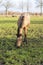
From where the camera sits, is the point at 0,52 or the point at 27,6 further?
the point at 27,6

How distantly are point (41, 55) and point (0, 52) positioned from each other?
173cm

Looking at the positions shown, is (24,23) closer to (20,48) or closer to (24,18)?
(24,18)

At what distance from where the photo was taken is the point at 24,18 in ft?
29.5

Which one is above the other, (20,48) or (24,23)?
(24,23)

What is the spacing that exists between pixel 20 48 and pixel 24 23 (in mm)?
1197

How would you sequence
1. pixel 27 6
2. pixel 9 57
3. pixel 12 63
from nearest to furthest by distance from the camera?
1. pixel 12 63
2. pixel 9 57
3. pixel 27 6

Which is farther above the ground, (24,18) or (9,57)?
(24,18)

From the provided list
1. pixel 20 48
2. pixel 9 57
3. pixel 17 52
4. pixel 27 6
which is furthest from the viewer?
pixel 27 6

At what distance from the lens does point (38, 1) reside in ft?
243

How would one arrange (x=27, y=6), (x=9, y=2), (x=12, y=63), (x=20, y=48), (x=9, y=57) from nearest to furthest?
(x=12, y=63) → (x=9, y=57) → (x=20, y=48) → (x=9, y=2) → (x=27, y=6)

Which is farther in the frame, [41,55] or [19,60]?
[41,55]

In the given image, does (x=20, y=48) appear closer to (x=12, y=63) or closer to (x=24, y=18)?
(x=24, y=18)

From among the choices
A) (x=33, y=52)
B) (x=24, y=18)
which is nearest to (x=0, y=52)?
(x=33, y=52)

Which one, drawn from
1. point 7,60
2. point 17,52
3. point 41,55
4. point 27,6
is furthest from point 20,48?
point 27,6
